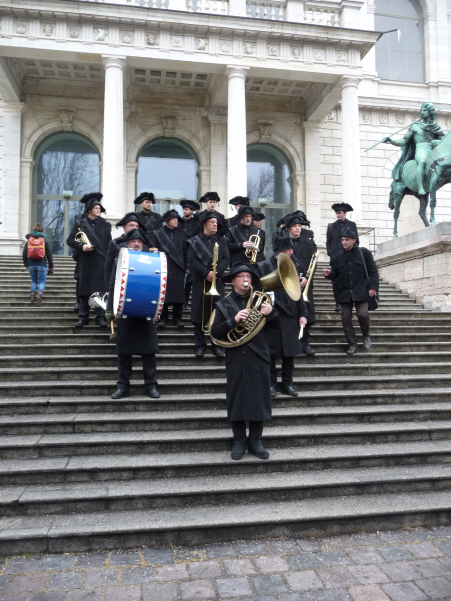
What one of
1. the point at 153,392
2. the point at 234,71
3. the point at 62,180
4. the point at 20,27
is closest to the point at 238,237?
the point at 153,392

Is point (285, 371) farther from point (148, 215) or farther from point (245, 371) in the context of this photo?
point (148, 215)

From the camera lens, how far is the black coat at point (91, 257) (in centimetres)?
746

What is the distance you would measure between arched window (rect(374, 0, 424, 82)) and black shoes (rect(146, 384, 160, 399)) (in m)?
20.7

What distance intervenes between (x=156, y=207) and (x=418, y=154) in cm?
1019

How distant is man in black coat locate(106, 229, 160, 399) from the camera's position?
18.1 ft

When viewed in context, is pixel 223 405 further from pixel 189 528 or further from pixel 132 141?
pixel 132 141

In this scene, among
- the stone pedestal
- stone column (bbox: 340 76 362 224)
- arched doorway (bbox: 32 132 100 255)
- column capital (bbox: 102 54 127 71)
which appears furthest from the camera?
arched doorway (bbox: 32 132 100 255)

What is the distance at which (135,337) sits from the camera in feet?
18.1

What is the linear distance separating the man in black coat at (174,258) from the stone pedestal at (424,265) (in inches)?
206

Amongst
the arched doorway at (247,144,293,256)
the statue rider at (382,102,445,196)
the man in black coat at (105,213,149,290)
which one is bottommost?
the man in black coat at (105,213,149,290)

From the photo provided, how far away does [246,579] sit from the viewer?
328 cm

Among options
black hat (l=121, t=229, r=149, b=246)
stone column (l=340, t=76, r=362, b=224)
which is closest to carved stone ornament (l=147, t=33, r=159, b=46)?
stone column (l=340, t=76, r=362, b=224)

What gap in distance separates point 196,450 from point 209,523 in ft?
3.69

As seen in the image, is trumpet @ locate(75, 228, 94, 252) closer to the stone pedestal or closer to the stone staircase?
the stone staircase
